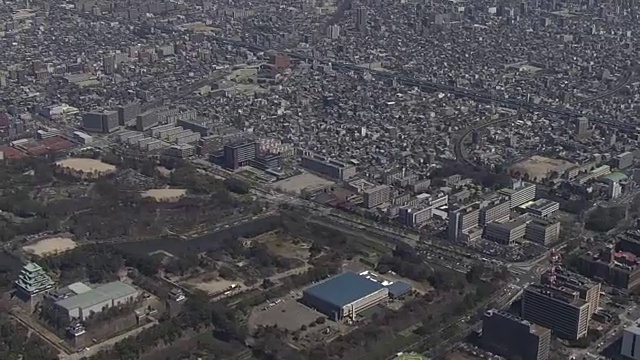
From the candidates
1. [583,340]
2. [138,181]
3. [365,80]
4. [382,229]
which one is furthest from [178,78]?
[583,340]

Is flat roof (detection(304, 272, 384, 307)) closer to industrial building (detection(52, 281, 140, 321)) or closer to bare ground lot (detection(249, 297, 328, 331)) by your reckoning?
bare ground lot (detection(249, 297, 328, 331))

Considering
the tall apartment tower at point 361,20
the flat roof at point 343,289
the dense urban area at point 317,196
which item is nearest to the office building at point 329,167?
the dense urban area at point 317,196

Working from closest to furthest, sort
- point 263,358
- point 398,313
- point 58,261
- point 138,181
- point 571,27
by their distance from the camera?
point 263,358, point 398,313, point 58,261, point 138,181, point 571,27

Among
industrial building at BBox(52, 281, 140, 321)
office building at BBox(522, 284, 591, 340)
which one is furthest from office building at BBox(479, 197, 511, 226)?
industrial building at BBox(52, 281, 140, 321)

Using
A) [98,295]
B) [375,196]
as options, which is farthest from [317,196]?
[98,295]

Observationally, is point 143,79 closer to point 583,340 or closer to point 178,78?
point 178,78

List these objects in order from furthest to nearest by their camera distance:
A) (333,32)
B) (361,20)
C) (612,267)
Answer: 1. (361,20)
2. (333,32)
3. (612,267)

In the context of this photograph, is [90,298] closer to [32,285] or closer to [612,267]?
[32,285]
